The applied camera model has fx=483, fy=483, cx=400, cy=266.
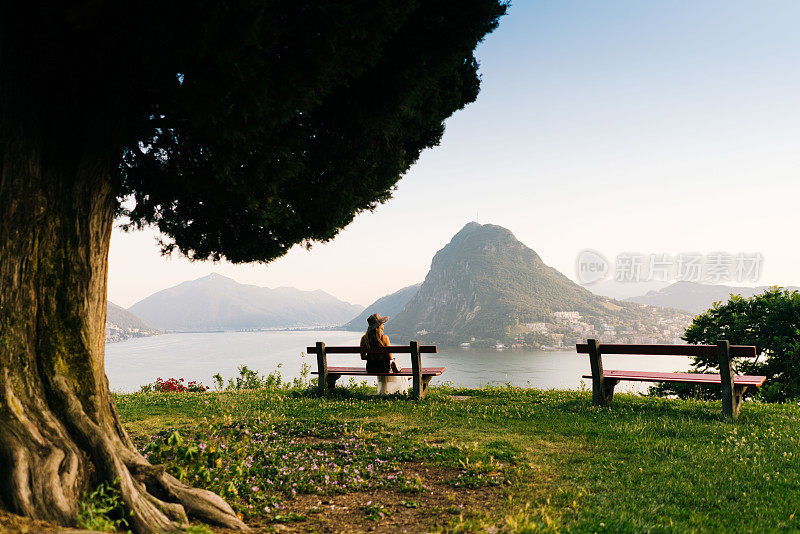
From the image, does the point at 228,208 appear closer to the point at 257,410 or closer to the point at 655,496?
the point at 257,410

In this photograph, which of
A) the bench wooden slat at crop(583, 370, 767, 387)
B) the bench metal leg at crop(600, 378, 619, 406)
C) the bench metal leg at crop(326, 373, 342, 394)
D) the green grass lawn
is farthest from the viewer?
the bench metal leg at crop(326, 373, 342, 394)

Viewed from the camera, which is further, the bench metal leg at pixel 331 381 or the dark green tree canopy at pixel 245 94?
the bench metal leg at pixel 331 381

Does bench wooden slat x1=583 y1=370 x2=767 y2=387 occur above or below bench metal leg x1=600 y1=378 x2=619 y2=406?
above

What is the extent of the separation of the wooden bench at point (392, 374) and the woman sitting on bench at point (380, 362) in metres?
0.17

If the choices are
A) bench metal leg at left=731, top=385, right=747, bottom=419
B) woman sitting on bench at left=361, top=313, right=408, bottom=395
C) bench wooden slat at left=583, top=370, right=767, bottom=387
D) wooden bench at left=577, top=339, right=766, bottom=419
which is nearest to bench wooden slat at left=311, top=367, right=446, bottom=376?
woman sitting on bench at left=361, top=313, right=408, bottom=395

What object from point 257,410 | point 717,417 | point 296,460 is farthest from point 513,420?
point 257,410

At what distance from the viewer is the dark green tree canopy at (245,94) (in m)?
3.57

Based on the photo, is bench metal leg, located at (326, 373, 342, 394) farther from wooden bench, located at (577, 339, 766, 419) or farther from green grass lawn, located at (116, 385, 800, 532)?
wooden bench, located at (577, 339, 766, 419)

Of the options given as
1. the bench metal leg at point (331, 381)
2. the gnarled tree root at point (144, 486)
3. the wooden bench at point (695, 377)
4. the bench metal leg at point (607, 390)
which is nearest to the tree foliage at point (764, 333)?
the wooden bench at point (695, 377)

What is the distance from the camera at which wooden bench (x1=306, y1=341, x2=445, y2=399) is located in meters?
9.60

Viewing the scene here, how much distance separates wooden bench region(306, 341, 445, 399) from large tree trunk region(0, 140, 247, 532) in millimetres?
5590

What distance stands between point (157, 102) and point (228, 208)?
6.51 feet

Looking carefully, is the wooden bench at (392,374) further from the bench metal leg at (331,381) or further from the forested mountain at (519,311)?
the forested mountain at (519,311)

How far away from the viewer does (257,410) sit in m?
8.80
